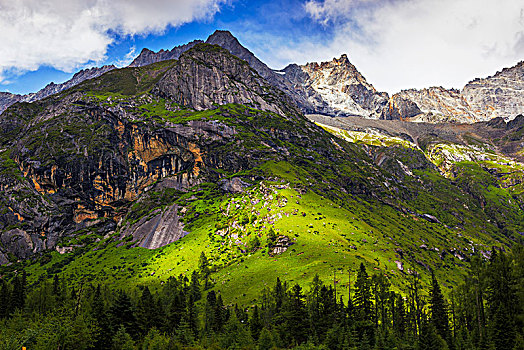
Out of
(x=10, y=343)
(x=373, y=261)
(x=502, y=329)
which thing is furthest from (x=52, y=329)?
(x=373, y=261)

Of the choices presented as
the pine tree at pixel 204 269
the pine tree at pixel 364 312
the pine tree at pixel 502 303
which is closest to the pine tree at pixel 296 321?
the pine tree at pixel 364 312

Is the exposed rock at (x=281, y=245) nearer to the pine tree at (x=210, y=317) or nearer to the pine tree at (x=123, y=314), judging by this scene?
the pine tree at (x=210, y=317)

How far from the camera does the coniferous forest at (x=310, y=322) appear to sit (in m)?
77.2

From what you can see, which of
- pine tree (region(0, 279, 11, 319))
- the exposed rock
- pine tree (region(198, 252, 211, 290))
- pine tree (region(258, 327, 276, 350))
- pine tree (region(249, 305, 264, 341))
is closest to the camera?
pine tree (region(258, 327, 276, 350))

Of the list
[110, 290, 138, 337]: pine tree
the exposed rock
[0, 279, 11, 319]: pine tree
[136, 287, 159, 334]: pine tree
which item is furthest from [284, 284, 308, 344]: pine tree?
[0, 279, 11, 319]: pine tree

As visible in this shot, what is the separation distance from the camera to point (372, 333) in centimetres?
9944

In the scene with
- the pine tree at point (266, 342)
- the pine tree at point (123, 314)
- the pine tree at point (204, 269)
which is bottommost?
the pine tree at point (266, 342)

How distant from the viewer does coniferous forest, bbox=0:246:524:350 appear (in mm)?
77250

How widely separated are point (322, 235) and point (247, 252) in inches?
1672

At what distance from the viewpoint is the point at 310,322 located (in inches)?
4183

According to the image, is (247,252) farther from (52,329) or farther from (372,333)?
(52,329)

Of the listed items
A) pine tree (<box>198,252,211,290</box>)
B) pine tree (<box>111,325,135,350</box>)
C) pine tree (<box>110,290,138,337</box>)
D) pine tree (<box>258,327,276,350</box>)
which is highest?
pine tree (<box>198,252,211,290</box>)

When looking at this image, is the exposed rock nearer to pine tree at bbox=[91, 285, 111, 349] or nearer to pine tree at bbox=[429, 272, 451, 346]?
pine tree at bbox=[429, 272, 451, 346]

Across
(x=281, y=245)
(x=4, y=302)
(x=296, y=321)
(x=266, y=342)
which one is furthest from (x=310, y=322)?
(x=4, y=302)
